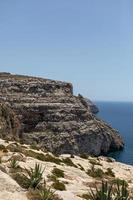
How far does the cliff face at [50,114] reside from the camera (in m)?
103

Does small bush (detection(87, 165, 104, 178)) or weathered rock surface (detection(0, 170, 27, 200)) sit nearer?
weathered rock surface (detection(0, 170, 27, 200))

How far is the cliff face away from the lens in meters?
103

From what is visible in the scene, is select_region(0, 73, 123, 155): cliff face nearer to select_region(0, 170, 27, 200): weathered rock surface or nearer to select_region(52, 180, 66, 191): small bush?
select_region(52, 180, 66, 191): small bush

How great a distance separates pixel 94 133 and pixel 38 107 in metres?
23.0

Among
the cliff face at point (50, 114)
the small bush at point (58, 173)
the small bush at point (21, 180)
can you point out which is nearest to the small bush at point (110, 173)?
the small bush at point (58, 173)

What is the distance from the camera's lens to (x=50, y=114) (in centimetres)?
10625

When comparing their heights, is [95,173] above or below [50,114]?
below

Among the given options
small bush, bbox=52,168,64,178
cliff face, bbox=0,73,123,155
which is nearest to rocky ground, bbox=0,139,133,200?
small bush, bbox=52,168,64,178

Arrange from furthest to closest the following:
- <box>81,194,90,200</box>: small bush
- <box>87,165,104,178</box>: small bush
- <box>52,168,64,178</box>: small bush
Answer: <box>87,165,104,178</box>: small bush < <box>52,168,64,178</box>: small bush < <box>81,194,90,200</box>: small bush

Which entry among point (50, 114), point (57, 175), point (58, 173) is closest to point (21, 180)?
point (57, 175)

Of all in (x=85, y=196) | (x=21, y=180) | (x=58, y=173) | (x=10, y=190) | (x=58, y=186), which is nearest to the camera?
(x=10, y=190)

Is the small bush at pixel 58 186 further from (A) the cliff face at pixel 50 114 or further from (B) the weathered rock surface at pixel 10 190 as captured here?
(A) the cliff face at pixel 50 114

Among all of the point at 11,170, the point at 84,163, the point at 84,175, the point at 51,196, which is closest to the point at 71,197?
the point at 51,196

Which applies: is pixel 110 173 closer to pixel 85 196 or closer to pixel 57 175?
pixel 57 175
